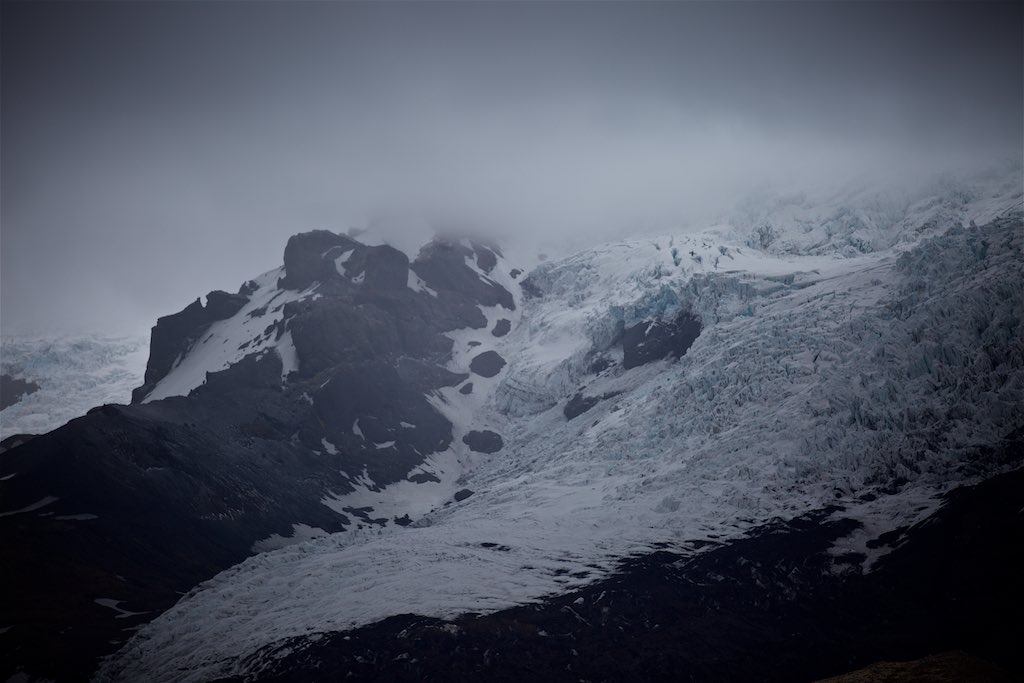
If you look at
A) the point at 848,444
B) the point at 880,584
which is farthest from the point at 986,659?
the point at 848,444

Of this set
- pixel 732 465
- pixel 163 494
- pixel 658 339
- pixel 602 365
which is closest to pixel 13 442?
pixel 163 494

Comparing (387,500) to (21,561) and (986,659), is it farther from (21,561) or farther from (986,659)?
(986,659)

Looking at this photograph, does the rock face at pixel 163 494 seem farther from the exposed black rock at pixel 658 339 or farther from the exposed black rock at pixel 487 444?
the exposed black rock at pixel 658 339

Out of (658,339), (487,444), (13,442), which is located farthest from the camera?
(487,444)

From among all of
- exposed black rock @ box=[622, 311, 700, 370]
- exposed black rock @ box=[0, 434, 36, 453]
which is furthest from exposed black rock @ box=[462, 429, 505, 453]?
exposed black rock @ box=[0, 434, 36, 453]

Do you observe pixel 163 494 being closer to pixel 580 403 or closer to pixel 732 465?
pixel 580 403
